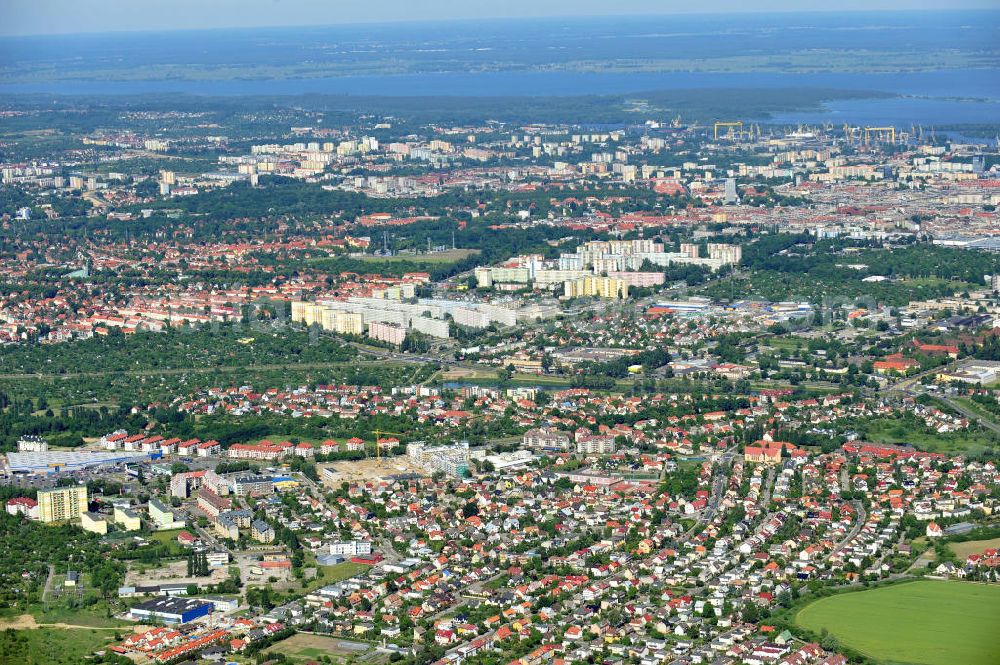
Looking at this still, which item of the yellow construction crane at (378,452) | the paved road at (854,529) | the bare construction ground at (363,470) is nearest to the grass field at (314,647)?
the paved road at (854,529)

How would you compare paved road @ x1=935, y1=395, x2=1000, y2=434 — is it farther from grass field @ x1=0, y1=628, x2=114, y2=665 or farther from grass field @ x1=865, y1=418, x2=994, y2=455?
grass field @ x1=0, y1=628, x2=114, y2=665

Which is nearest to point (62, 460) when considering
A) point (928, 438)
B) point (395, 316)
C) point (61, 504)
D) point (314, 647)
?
point (61, 504)

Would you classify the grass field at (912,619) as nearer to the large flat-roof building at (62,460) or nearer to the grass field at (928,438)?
the grass field at (928,438)

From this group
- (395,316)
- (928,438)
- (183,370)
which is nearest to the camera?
(928,438)

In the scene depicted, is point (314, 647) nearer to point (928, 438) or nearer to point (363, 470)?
point (363, 470)

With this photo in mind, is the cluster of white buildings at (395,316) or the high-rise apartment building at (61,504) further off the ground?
the high-rise apartment building at (61,504)

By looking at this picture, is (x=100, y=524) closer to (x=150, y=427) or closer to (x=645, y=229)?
(x=150, y=427)
